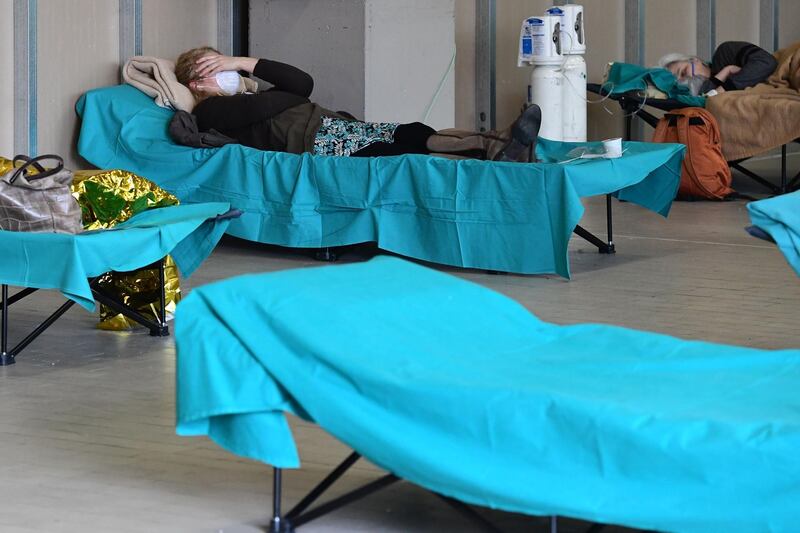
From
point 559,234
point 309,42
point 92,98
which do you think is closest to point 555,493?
point 559,234

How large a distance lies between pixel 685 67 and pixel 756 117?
722mm

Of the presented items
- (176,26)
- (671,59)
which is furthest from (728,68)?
(176,26)

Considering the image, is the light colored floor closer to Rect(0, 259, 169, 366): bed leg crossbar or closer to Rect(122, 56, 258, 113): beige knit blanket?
Rect(0, 259, 169, 366): bed leg crossbar

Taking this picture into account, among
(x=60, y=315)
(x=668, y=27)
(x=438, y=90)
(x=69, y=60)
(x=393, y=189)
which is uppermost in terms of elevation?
(x=668, y=27)

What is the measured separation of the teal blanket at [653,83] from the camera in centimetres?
732

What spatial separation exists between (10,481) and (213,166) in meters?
2.97

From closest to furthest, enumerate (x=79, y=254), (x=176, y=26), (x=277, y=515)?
(x=277, y=515), (x=79, y=254), (x=176, y=26)

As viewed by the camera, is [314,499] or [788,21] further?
[788,21]

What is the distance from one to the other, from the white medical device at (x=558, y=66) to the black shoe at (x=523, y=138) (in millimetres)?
1763

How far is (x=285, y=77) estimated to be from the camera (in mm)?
5926

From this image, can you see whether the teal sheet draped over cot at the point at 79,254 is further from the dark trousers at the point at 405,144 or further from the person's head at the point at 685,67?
the person's head at the point at 685,67

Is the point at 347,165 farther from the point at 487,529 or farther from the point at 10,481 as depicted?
the point at 487,529

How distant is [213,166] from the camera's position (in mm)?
5492

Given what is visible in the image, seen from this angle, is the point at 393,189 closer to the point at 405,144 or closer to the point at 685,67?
the point at 405,144
